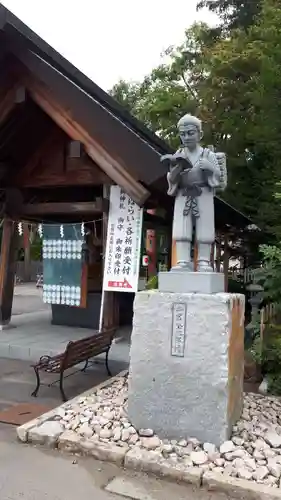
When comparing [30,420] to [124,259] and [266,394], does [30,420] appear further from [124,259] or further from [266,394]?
[124,259]

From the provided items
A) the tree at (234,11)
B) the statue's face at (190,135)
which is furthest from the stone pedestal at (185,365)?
the tree at (234,11)

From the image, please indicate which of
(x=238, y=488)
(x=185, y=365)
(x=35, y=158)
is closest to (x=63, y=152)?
(x=35, y=158)

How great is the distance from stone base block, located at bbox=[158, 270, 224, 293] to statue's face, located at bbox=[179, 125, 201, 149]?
136 cm

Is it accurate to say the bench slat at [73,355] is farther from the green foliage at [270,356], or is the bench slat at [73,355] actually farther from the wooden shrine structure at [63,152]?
the green foliage at [270,356]

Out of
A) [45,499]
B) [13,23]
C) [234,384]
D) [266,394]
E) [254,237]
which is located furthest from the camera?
[254,237]

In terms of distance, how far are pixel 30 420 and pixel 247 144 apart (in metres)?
8.69

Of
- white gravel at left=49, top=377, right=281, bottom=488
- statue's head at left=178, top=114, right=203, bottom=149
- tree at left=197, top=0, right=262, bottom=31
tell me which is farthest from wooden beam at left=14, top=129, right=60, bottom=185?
tree at left=197, top=0, right=262, bottom=31

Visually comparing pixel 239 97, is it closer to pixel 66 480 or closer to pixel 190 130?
pixel 190 130

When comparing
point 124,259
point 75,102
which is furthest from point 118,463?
point 75,102

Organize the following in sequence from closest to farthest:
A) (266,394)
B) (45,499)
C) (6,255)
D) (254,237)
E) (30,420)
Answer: (45,499)
(30,420)
(266,394)
(6,255)
(254,237)

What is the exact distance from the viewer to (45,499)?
3232mm

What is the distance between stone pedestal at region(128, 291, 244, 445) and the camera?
13.3 feet

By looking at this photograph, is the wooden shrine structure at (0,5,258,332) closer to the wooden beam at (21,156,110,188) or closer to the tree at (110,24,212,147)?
the wooden beam at (21,156,110,188)

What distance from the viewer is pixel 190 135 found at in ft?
14.9
